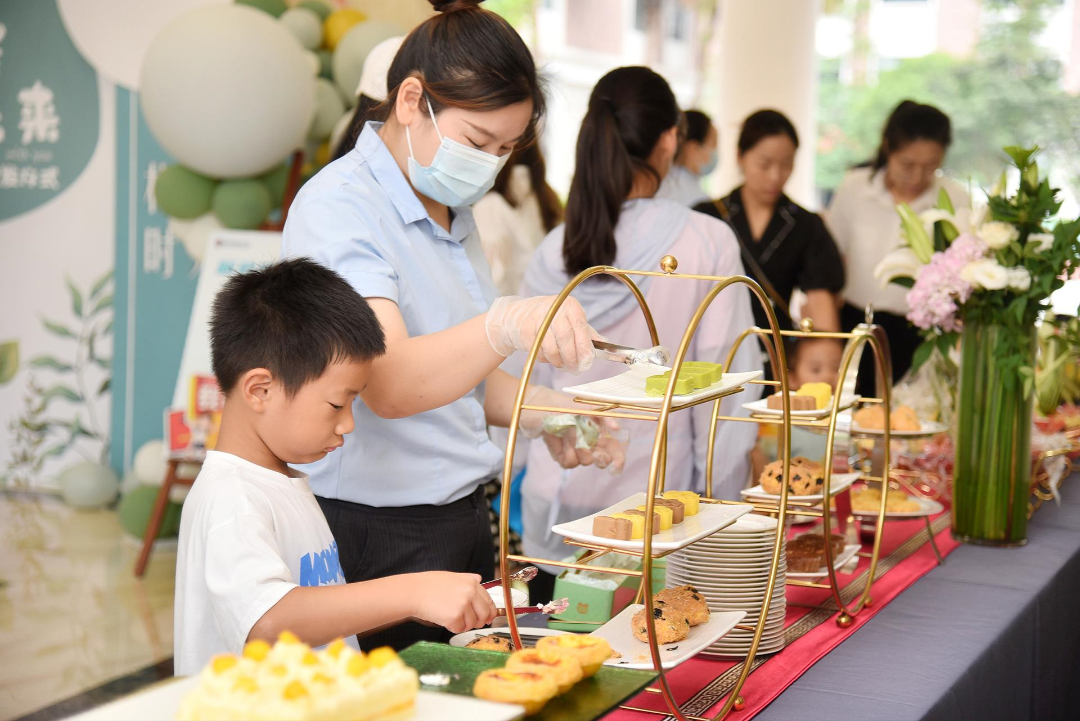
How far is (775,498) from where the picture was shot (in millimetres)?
1461

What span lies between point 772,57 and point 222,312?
19.8 ft

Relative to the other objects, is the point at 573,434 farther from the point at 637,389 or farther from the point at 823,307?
the point at 823,307

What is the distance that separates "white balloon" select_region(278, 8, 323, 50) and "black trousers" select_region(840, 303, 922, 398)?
2.20 m

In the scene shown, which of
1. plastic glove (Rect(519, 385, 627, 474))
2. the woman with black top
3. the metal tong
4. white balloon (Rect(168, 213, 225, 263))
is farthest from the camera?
white balloon (Rect(168, 213, 225, 263))

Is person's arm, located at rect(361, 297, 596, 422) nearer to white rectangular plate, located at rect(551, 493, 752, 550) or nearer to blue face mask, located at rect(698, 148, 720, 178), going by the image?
white rectangular plate, located at rect(551, 493, 752, 550)

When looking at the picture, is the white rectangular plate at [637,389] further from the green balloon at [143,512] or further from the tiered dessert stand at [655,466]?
the green balloon at [143,512]

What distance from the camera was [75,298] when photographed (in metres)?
4.73

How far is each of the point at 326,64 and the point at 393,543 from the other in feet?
10.00

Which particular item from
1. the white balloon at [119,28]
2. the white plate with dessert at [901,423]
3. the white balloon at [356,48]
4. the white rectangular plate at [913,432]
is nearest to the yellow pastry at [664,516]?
the white rectangular plate at [913,432]

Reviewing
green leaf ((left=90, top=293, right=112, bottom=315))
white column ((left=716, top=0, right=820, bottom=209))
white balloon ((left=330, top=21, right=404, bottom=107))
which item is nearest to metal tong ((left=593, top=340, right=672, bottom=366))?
white balloon ((left=330, top=21, right=404, bottom=107))

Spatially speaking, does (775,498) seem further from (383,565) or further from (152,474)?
(152,474)

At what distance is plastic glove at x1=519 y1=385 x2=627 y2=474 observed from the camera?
4.91 ft

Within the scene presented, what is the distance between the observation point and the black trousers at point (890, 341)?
11.5ft

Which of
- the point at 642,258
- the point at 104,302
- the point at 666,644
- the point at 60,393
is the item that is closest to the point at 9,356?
the point at 60,393
